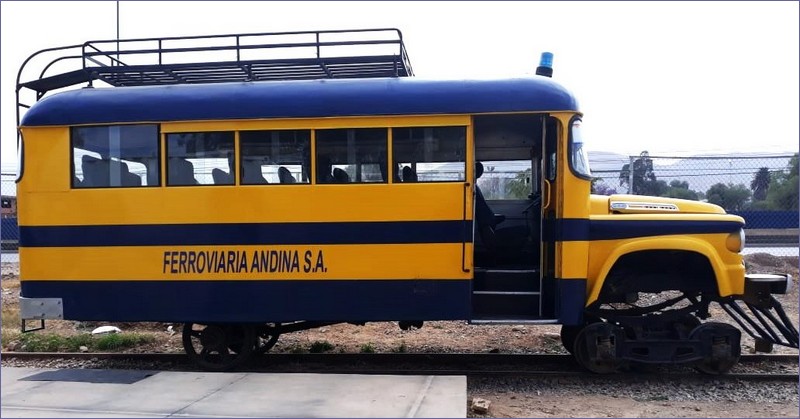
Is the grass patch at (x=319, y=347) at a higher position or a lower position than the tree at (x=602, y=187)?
lower

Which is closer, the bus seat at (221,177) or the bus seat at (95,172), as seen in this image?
the bus seat at (221,177)

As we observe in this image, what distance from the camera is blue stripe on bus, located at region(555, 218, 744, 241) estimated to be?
5.55 metres

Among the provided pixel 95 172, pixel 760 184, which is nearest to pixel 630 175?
pixel 760 184

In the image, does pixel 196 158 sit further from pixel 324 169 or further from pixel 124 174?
pixel 324 169

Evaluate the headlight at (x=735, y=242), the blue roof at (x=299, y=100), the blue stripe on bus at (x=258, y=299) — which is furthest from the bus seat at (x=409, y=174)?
the headlight at (x=735, y=242)

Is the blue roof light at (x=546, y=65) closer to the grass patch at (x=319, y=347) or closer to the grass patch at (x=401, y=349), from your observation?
the grass patch at (x=401, y=349)

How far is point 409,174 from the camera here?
18.3 ft

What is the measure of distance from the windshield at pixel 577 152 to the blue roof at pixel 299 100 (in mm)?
210

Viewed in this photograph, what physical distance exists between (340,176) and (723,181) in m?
8.37

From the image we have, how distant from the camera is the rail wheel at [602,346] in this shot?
5.69 meters

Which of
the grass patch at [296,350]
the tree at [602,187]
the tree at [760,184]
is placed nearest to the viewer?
the grass patch at [296,350]

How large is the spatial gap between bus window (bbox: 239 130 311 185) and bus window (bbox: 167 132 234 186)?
0.72 feet

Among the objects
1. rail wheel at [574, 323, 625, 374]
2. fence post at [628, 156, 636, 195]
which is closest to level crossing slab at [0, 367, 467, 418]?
rail wheel at [574, 323, 625, 374]

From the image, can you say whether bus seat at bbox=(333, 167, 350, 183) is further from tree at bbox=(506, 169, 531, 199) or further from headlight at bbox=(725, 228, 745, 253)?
headlight at bbox=(725, 228, 745, 253)
